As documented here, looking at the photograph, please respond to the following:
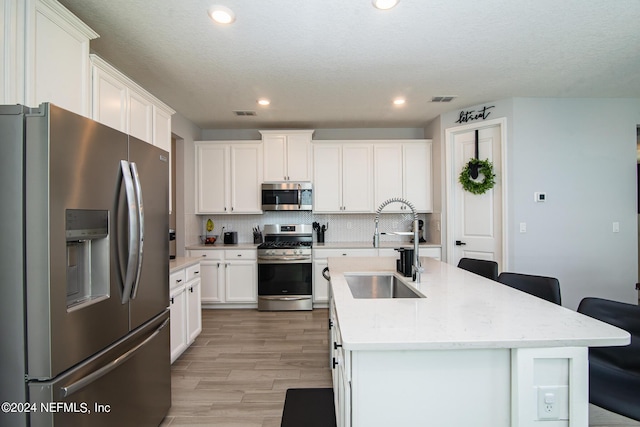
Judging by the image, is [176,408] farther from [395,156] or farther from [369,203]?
[395,156]

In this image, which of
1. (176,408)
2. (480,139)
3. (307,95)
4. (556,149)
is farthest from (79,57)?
(556,149)

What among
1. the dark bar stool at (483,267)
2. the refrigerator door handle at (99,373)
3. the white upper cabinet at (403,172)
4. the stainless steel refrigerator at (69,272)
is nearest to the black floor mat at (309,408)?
the stainless steel refrigerator at (69,272)

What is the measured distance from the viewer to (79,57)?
179 centimetres

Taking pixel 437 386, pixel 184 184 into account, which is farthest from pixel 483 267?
pixel 184 184

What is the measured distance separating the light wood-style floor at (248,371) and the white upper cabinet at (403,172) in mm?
2063

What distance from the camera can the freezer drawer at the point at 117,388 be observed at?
1.12 meters

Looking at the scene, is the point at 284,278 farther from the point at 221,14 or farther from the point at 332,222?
the point at 221,14

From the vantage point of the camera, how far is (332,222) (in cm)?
481

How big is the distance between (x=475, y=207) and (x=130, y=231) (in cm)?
377

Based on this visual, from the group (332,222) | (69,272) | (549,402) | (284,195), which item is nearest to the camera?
(549,402)

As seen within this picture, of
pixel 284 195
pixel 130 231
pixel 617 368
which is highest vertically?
pixel 284 195

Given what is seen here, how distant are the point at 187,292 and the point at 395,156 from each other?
3.29 metres

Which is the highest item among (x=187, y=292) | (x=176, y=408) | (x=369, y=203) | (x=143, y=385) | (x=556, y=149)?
(x=556, y=149)

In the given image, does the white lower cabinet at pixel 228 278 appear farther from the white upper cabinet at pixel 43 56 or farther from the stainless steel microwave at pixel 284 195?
the white upper cabinet at pixel 43 56
